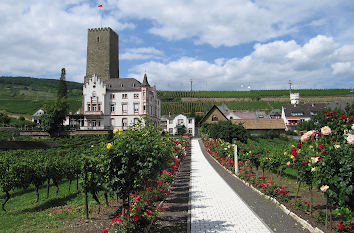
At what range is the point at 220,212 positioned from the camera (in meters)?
8.80

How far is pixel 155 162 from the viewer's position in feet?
19.4

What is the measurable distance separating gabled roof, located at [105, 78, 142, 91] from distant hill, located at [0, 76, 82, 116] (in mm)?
42210

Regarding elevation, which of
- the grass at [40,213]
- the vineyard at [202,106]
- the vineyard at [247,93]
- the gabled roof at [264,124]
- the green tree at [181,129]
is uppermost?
the vineyard at [247,93]

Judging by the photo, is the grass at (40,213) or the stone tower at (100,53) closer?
the grass at (40,213)

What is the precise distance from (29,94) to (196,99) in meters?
79.2

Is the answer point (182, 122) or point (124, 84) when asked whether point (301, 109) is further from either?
point (124, 84)

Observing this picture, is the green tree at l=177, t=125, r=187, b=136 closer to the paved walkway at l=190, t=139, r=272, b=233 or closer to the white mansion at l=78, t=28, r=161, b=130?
the white mansion at l=78, t=28, r=161, b=130

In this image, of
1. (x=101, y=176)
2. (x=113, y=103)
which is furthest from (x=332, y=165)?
(x=113, y=103)

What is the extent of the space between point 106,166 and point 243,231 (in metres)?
3.59

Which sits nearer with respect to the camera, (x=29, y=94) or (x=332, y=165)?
(x=332, y=165)

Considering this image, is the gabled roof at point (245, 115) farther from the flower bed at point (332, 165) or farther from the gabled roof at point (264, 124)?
the flower bed at point (332, 165)

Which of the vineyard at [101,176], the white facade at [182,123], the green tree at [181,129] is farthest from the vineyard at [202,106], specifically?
the vineyard at [101,176]

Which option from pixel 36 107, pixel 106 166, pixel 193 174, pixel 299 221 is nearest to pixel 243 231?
pixel 299 221

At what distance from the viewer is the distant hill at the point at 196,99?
3925 inches
